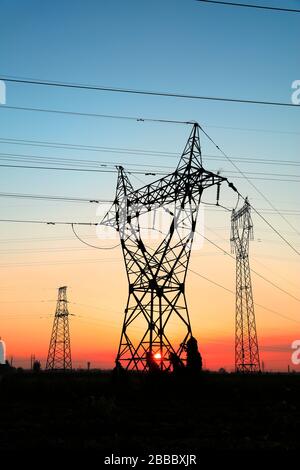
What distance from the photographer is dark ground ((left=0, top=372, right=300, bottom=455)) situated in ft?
47.8

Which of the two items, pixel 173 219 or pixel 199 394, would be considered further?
pixel 173 219

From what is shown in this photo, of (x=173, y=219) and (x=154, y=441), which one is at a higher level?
(x=173, y=219)

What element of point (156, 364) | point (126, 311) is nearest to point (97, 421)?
point (156, 364)

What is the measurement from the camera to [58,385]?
1220 inches

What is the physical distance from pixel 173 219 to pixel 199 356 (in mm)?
7756

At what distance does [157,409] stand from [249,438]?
7.56m

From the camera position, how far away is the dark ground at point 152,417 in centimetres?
1456

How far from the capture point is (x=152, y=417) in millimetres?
19812

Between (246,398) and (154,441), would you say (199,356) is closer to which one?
(246,398)
